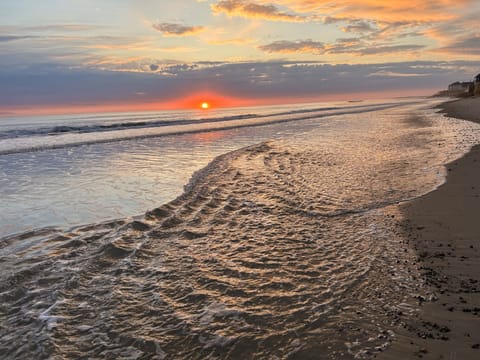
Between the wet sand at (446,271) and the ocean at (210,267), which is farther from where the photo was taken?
the ocean at (210,267)

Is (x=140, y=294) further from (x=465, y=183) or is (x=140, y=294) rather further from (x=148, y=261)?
(x=465, y=183)

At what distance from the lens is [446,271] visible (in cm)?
508

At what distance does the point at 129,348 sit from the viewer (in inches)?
149

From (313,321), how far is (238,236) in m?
3.14

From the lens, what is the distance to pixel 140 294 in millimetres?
4891

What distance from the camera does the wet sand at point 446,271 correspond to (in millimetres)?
3535

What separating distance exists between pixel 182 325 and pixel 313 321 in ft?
4.86

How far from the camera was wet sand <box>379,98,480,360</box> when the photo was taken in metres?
3.54

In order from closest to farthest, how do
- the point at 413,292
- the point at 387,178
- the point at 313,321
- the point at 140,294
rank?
the point at 313,321, the point at 413,292, the point at 140,294, the point at 387,178

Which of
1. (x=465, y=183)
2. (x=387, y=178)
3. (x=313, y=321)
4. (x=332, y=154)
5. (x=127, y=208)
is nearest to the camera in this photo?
(x=313, y=321)

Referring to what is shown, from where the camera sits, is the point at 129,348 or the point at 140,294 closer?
the point at 129,348

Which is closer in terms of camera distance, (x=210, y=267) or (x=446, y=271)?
(x=446, y=271)

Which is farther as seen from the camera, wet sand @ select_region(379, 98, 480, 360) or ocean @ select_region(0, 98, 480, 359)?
ocean @ select_region(0, 98, 480, 359)

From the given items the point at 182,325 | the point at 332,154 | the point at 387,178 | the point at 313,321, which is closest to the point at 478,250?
the point at 313,321
